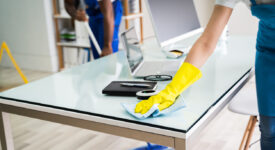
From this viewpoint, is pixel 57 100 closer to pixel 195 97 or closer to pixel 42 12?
pixel 195 97

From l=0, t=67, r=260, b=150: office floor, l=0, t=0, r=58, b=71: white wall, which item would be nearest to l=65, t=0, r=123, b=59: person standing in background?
l=0, t=67, r=260, b=150: office floor

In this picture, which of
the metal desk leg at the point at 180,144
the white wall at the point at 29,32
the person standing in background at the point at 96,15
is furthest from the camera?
the white wall at the point at 29,32

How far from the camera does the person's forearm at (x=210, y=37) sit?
125cm

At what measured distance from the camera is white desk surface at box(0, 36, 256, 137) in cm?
111

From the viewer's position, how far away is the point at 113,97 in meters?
1.34

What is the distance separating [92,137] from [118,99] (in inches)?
50.7

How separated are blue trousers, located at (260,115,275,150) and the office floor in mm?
980

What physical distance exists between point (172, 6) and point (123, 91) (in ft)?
3.09

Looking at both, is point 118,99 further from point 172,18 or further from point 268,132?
point 172,18

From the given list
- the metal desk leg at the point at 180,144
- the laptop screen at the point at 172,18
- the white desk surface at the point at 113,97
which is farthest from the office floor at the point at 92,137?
the metal desk leg at the point at 180,144

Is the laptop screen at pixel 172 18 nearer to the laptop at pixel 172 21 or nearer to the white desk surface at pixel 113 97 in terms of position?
the laptop at pixel 172 21

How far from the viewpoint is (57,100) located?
1.33m

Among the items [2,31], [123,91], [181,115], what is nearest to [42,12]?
[2,31]

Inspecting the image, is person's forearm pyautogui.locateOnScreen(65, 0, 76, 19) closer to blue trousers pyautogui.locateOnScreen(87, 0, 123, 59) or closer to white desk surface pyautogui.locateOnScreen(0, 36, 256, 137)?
blue trousers pyautogui.locateOnScreen(87, 0, 123, 59)
